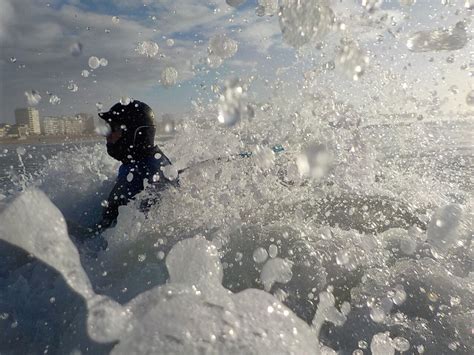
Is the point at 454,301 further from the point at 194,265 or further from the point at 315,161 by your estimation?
the point at 315,161

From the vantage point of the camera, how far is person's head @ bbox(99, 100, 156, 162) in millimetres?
3375

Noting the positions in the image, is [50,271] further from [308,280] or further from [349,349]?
[349,349]

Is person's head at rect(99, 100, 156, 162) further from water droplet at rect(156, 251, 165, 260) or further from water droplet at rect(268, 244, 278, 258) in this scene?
water droplet at rect(268, 244, 278, 258)

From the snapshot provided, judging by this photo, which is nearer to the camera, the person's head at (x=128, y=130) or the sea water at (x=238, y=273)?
the sea water at (x=238, y=273)

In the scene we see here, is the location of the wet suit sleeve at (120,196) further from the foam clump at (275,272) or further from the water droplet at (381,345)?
the water droplet at (381,345)

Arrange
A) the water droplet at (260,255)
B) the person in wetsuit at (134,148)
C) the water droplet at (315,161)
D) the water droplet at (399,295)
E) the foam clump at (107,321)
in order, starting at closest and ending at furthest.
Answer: the foam clump at (107,321) < the water droplet at (399,295) < the water droplet at (260,255) < the person in wetsuit at (134,148) < the water droplet at (315,161)

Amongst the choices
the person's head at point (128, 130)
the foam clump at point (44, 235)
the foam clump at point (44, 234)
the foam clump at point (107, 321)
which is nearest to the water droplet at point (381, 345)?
the foam clump at point (107, 321)

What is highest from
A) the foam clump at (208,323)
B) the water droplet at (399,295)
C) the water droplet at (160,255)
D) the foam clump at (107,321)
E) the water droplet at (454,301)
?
the foam clump at (208,323)

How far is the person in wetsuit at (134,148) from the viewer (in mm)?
3303

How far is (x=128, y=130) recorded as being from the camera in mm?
3391

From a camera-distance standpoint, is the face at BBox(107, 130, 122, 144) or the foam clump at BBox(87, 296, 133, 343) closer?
the foam clump at BBox(87, 296, 133, 343)

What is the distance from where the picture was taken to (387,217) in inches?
130

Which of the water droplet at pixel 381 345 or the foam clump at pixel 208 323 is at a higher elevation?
the foam clump at pixel 208 323

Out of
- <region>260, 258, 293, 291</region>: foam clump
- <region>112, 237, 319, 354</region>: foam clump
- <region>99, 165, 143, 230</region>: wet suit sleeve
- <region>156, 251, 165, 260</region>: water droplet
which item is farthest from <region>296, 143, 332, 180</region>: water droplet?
<region>112, 237, 319, 354</region>: foam clump
